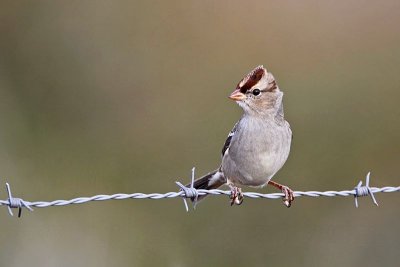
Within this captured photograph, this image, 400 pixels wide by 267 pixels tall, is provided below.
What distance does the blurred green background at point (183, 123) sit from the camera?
9695 millimetres

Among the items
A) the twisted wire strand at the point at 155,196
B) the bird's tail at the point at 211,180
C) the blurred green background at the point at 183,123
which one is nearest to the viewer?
the twisted wire strand at the point at 155,196

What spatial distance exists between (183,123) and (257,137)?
437 centimetres

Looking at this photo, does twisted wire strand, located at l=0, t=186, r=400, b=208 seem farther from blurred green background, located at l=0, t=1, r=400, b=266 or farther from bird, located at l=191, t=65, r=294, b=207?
blurred green background, located at l=0, t=1, r=400, b=266

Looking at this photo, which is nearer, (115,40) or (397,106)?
(397,106)

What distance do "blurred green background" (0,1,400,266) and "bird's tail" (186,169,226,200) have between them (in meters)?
1.69

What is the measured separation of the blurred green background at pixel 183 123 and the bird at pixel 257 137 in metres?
2.18

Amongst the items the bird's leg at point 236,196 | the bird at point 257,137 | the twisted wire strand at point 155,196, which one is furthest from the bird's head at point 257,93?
the twisted wire strand at point 155,196

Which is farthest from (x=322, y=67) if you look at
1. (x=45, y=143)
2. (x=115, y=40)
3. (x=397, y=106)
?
(x=45, y=143)

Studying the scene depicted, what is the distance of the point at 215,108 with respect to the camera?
1148 cm

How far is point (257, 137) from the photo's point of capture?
23.7 ft

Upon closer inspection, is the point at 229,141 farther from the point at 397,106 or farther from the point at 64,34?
the point at 64,34

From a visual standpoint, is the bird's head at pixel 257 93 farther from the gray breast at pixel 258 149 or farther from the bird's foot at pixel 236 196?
the bird's foot at pixel 236 196

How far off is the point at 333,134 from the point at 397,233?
156cm

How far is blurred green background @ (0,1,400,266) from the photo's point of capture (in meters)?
9.70
